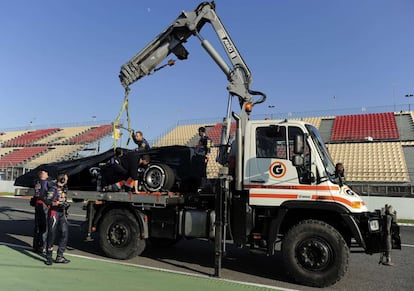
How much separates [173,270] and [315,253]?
257 centimetres

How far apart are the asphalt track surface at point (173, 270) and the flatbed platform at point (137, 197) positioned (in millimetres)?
1177

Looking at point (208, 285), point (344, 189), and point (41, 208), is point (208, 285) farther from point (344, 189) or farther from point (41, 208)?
point (41, 208)

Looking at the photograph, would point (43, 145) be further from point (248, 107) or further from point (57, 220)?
point (248, 107)

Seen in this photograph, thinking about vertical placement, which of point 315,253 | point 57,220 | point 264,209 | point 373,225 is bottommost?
point 315,253

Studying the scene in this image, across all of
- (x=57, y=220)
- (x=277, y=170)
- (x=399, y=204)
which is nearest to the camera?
(x=277, y=170)

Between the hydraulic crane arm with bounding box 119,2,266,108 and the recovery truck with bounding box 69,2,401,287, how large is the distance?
120cm

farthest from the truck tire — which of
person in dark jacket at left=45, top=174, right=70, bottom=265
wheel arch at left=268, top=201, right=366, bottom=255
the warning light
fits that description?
wheel arch at left=268, top=201, right=366, bottom=255

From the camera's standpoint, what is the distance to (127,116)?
10.3 meters

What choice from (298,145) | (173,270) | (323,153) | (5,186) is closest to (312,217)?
(323,153)

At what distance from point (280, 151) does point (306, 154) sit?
0.45m

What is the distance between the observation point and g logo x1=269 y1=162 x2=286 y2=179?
22.4 feet

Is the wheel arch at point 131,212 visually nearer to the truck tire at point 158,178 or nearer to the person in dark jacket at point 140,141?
the truck tire at point 158,178

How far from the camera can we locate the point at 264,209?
7.01 meters

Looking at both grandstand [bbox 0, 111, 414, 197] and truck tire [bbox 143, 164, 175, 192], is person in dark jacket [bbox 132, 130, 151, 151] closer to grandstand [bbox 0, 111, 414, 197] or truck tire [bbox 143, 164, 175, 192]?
truck tire [bbox 143, 164, 175, 192]
